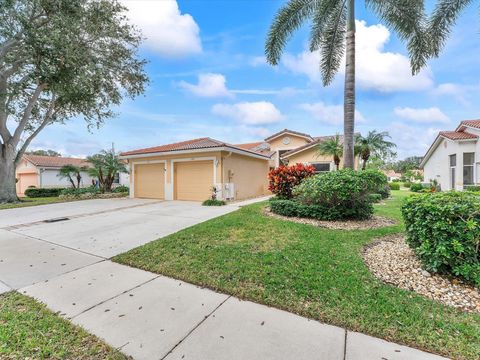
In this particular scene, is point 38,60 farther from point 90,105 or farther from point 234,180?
point 234,180

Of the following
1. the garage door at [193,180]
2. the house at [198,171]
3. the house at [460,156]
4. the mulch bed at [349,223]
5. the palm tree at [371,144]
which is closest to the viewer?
the mulch bed at [349,223]

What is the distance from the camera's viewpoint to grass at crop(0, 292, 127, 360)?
83.0 inches

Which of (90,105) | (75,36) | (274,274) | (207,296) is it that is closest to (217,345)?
(207,296)

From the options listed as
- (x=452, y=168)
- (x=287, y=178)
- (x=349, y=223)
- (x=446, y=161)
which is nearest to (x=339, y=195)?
(x=349, y=223)

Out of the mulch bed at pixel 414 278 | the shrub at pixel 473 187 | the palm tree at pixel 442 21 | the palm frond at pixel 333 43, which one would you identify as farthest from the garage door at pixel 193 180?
the shrub at pixel 473 187

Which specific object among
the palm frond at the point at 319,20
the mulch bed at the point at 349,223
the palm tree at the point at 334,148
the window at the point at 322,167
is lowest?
the mulch bed at the point at 349,223

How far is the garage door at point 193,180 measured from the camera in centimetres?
1238

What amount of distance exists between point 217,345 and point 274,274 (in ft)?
5.01

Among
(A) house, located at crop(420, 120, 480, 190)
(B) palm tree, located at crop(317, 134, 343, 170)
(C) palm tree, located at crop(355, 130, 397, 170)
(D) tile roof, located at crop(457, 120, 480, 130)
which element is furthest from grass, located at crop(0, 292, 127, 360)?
(D) tile roof, located at crop(457, 120, 480, 130)

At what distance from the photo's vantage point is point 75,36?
1051 cm

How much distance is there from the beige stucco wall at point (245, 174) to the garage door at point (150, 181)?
172 inches

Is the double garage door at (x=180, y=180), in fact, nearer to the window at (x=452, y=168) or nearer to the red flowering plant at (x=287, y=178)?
the red flowering plant at (x=287, y=178)

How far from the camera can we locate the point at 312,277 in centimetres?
340

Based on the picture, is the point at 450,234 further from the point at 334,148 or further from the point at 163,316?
the point at 334,148
